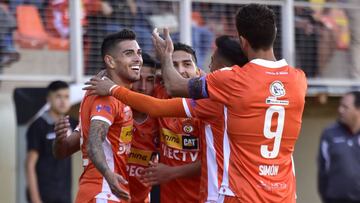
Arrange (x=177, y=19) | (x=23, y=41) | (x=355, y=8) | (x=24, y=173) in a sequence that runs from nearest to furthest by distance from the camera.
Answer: (x=24, y=173) → (x=23, y=41) → (x=177, y=19) → (x=355, y=8)

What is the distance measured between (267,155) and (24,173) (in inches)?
213

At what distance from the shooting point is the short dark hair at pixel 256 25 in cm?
675

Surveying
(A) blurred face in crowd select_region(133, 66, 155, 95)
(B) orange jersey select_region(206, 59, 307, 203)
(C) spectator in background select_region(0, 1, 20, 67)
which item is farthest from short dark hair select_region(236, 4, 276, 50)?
(C) spectator in background select_region(0, 1, 20, 67)

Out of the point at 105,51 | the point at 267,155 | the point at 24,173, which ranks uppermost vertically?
the point at 105,51

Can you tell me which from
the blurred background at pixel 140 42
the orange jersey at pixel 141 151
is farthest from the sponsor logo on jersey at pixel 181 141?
the blurred background at pixel 140 42

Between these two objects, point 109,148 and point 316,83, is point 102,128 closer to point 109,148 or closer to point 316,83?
point 109,148

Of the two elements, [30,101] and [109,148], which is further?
[30,101]

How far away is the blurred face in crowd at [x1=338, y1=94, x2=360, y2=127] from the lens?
11195 millimetres

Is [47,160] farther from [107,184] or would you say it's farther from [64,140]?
[107,184]

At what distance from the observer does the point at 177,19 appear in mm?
13742

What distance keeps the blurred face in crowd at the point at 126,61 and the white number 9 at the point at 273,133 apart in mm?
1296

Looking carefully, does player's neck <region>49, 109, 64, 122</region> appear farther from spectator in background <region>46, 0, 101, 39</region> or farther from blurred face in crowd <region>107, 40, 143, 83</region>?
blurred face in crowd <region>107, 40, 143, 83</region>

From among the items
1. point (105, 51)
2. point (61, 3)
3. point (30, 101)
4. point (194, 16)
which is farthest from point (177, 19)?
point (105, 51)

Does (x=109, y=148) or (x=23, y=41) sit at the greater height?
(x=23, y=41)
